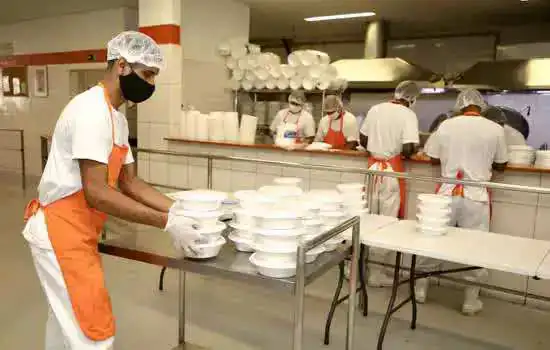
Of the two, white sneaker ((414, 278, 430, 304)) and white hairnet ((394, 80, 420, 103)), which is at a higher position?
white hairnet ((394, 80, 420, 103))

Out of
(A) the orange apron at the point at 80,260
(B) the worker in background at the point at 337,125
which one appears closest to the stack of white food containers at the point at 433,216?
(A) the orange apron at the point at 80,260

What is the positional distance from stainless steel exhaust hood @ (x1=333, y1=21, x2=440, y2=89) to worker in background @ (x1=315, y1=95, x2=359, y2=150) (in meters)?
1.82

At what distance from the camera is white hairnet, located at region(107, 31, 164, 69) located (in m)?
1.84

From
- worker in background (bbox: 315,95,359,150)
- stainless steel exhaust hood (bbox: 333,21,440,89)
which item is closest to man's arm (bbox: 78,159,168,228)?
worker in background (bbox: 315,95,359,150)

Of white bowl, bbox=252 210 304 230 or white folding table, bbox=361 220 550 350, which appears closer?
white bowl, bbox=252 210 304 230

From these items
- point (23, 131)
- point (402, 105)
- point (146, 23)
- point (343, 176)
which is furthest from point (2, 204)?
point (402, 105)

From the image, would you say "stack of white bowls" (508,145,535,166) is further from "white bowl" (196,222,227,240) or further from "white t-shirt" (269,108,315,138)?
"white bowl" (196,222,227,240)

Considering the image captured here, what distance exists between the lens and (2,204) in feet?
21.2

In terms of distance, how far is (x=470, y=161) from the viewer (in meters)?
3.47

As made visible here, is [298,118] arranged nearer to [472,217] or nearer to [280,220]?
[472,217]

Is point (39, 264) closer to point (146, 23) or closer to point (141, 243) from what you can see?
point (141, 243)

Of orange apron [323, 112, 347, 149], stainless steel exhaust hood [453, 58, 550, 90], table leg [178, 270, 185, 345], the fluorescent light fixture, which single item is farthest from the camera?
the fluorescent light fixture

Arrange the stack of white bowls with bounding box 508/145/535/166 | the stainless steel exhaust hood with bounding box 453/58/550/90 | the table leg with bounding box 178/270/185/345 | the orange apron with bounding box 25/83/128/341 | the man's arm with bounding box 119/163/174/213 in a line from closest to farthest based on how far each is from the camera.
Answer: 1. the orange apron with bounding box 25/83/128/341
2. the man's arm with bounding box 119/163/174/213
3. the table leg with bounding box 178/270/185/345
4. the stack of white bowls with bounding box 508/145/535/166
5. the stainless steel exhaust hood with bounding box 453/58/550/90

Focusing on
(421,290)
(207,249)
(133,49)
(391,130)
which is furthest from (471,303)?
(133,49)
